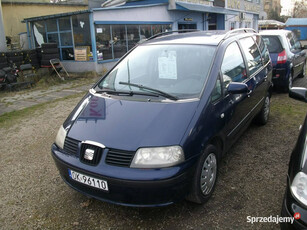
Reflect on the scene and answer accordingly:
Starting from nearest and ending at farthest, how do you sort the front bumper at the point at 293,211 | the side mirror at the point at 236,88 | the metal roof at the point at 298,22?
1. the front bumper at the point at 293,211
2. the side mirror at the point at 236,88
3. the metal roof at the point at 298,22

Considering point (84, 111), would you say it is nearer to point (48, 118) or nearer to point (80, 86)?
point (48, 118)

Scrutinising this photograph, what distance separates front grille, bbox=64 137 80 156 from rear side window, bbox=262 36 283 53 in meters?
6.19

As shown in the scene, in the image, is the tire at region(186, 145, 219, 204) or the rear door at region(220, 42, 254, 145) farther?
the rear door at region(220, 42, 254, 145)

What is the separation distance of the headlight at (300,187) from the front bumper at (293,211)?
0.13 ft

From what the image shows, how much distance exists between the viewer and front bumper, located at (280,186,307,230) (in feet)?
6.37

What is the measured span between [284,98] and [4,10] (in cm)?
1649

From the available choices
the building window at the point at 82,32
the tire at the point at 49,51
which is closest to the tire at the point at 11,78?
the tire at the point at 49,51

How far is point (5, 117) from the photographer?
6.70 meters

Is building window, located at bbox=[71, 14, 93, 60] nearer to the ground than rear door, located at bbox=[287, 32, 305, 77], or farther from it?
farther from it

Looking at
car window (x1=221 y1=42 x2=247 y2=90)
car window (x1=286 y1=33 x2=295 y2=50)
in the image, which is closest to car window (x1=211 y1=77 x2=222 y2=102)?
car window (x1=221 y1=42 x2=247 y2=90)

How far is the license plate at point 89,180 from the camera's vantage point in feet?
8.49

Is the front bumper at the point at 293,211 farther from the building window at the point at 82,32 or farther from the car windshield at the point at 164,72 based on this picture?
the building window at the point at 82,32

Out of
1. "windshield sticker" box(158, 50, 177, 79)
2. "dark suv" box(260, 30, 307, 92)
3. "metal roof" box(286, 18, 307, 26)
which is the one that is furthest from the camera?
"metal roof" box(286, 18, 307, 26)

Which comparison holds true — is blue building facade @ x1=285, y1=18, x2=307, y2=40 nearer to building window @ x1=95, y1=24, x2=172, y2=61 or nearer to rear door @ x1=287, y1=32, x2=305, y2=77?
building window @ x1=95, y1=24, x2=172, y2=61
